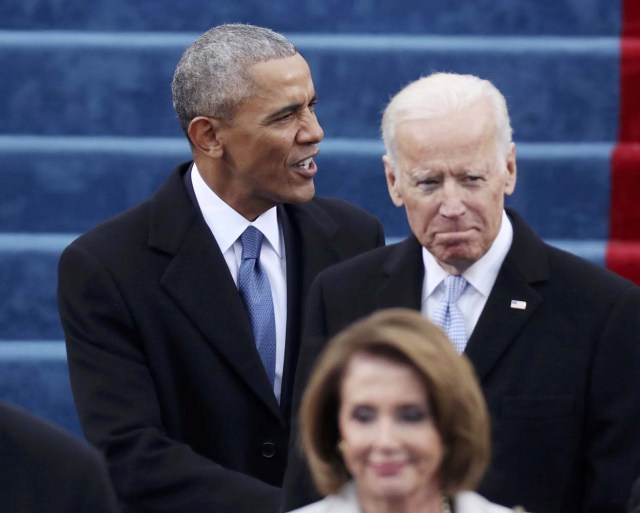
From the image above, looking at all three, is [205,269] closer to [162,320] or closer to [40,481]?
[162,320]

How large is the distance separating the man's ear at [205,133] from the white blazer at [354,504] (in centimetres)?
155

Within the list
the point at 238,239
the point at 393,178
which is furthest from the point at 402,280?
the point at 238,239

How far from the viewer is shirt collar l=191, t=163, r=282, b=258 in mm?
3992

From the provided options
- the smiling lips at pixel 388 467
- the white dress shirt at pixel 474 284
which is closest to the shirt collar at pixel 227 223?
the white dress shirt at pixel 474 284

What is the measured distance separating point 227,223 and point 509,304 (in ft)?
3.23

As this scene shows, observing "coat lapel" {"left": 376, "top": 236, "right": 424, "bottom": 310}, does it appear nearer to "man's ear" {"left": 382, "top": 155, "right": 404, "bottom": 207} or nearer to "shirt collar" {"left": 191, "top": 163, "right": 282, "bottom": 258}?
"man's ear" {"left": 382, "top": 155, "right": 404, "bottom": 207}

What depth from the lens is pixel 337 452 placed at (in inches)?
105

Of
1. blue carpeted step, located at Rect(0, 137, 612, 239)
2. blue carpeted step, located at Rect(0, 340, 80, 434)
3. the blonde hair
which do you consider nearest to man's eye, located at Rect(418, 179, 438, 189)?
the blonde hair

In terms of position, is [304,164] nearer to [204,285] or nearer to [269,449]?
[204,285]

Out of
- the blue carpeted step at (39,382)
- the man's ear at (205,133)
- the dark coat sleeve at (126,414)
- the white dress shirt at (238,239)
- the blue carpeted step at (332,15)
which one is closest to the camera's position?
the dark coat sleeve at (126,414)

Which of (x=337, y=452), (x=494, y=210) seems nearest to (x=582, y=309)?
(x=494, y=210)

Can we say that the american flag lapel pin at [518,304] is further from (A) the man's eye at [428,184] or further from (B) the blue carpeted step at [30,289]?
(B) the blue carpeted step at [30,289]

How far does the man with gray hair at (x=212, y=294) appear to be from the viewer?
3758mm

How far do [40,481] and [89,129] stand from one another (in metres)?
3.37
